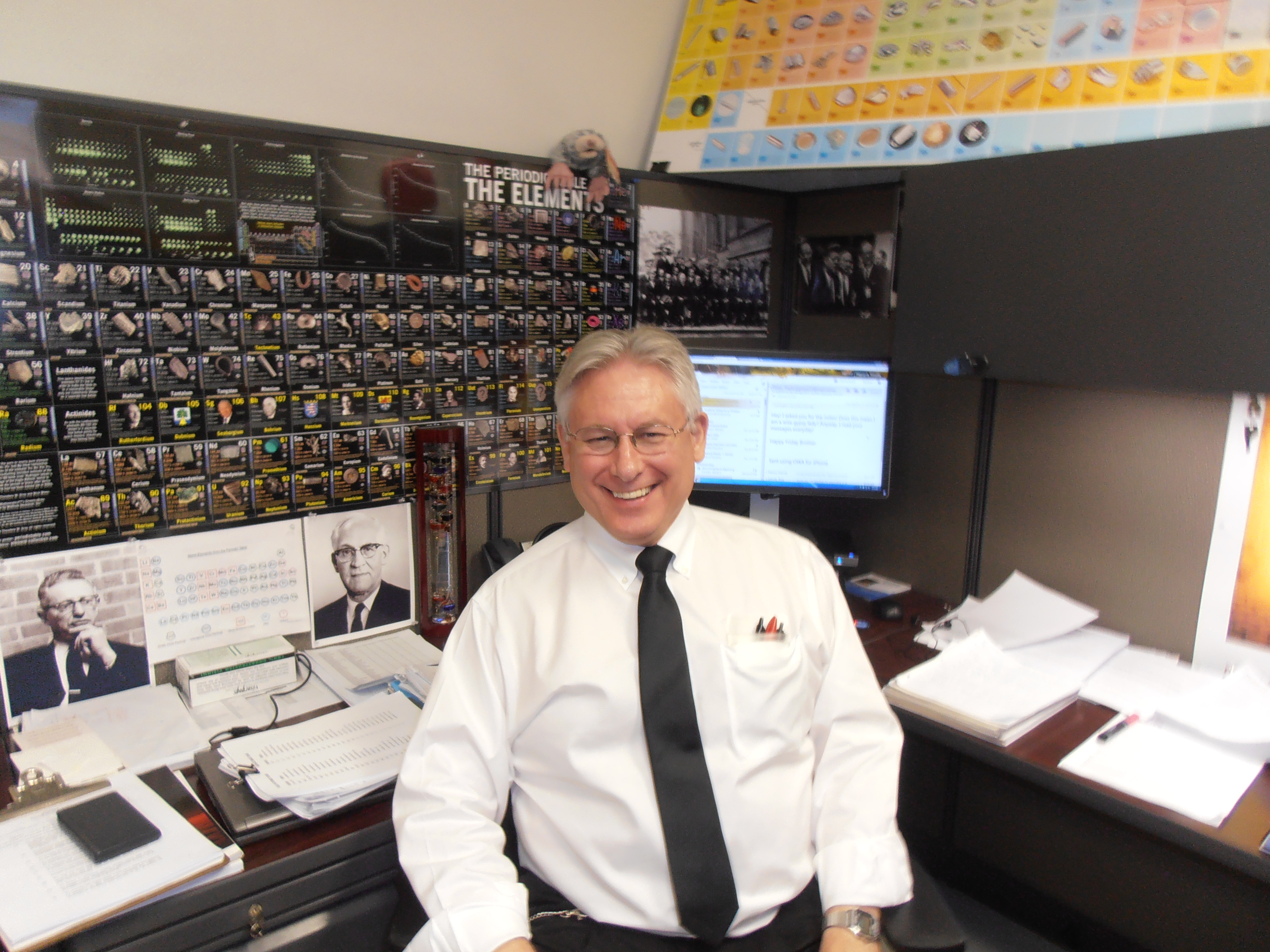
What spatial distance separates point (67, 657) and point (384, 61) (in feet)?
4.27

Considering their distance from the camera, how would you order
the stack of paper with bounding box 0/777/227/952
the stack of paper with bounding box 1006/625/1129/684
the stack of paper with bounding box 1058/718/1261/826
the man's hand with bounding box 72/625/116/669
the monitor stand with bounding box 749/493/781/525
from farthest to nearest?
the monitor stand with bounding box 749/493/781/525 → the stack of paper with bounding box 1006/625/1129/684 → the man's hand with bounding box 72/625/116/669 → the stack of paper with bounding box 1058/718/1261/826 → the stack of paper with bounding box 0/777/227/952

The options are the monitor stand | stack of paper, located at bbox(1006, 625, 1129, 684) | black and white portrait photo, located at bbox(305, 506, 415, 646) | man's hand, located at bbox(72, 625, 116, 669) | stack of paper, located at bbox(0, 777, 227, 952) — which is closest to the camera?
stack of paper, located at bbox(0, 777, 227, 952)

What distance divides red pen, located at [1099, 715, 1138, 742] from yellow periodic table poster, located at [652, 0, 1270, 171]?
948mm

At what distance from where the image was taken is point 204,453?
1491 mm

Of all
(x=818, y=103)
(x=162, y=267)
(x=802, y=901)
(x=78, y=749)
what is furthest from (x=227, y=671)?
(x=818, y=103)

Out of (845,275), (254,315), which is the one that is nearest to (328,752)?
(254,315)

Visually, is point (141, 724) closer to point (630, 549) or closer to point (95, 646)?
point (95, 646)

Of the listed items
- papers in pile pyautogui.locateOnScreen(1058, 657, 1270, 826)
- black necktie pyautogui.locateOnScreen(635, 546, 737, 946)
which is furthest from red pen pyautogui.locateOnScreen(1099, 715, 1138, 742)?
black necktie pyautogui.locateOnScreen(635, 546, 737, 946)

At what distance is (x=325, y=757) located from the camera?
127 cm

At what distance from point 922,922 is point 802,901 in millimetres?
204

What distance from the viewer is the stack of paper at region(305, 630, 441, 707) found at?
1498 millimetres

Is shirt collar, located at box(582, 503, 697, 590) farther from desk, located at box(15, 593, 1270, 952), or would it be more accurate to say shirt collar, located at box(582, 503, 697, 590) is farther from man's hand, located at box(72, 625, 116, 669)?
man's hand, located at box(72, 625, 116, 669)

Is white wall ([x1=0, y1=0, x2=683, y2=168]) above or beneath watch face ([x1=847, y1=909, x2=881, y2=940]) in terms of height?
above

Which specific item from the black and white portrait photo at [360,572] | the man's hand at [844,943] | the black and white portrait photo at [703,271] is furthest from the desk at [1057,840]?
the black and white portrait photo at [360,572]
